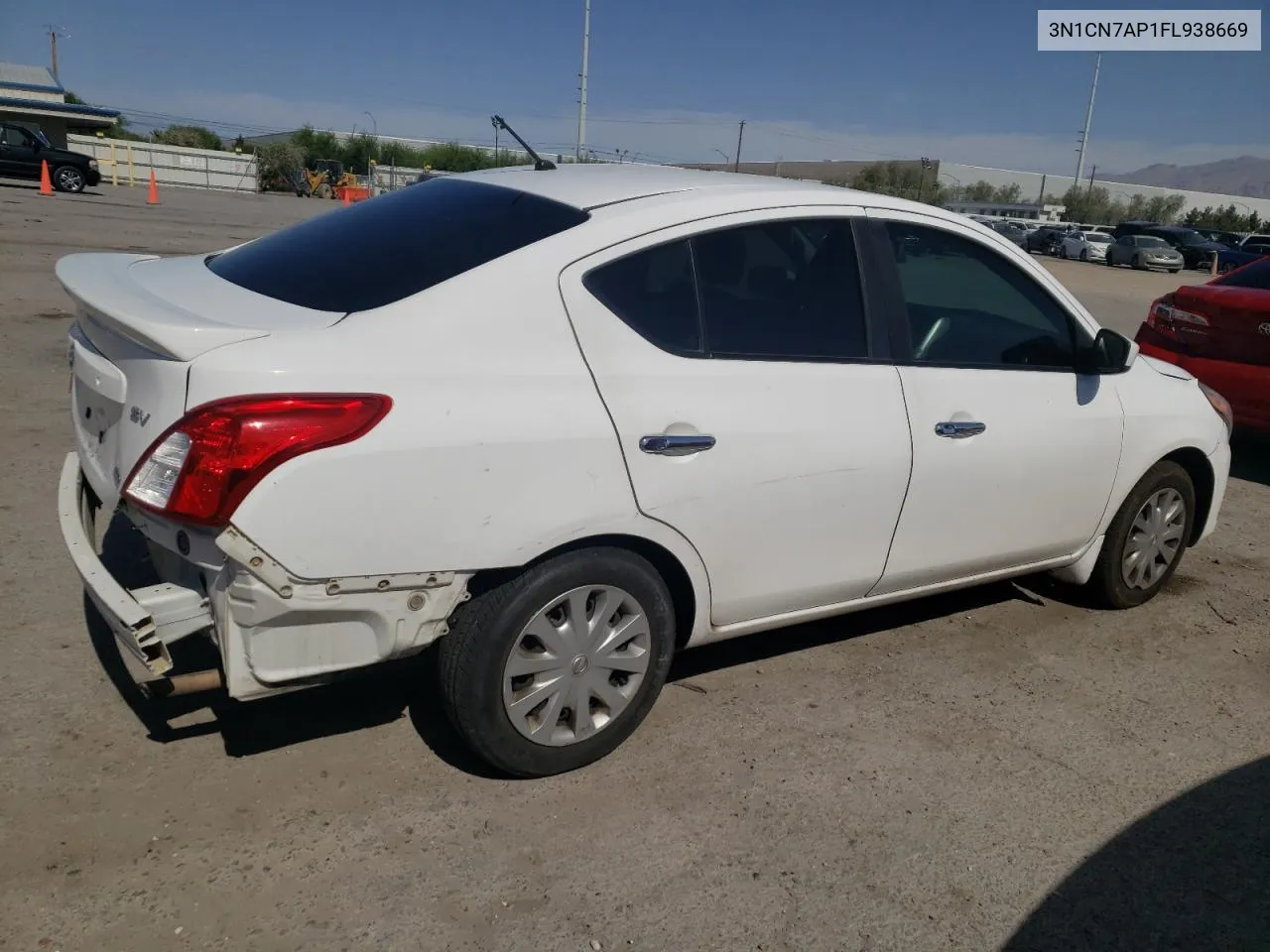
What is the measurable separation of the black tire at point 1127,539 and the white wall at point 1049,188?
90.2 metres

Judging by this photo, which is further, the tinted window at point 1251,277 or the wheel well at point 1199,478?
the tinted window at point 1251,277

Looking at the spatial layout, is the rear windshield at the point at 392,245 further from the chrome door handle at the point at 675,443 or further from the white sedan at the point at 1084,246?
the white sedan at the point at 1084,246

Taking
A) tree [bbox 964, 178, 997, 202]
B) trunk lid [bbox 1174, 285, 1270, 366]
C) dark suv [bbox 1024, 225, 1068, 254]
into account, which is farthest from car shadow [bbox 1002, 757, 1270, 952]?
tree [bbox 964, 178, 997, 202]

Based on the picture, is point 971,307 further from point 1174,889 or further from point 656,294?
point 1174,889

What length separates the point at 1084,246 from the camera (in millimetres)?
44281

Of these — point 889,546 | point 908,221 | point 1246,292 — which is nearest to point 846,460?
point 889,546

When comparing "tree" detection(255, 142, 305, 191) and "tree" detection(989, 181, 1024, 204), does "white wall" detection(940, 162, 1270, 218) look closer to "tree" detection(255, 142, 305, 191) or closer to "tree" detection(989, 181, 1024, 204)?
"tree" detection(989, 181, 1024, 204)

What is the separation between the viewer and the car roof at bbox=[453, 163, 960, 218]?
3.28m

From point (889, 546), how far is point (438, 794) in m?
1.71

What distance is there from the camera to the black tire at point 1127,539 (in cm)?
444

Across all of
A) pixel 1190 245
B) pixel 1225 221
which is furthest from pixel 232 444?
pixel 1225 221

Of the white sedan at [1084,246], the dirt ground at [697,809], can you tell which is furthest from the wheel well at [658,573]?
the white sedan at [1084,246]

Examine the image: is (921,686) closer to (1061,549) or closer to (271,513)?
(1061,549)

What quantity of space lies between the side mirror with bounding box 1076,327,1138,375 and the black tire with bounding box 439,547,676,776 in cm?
209
